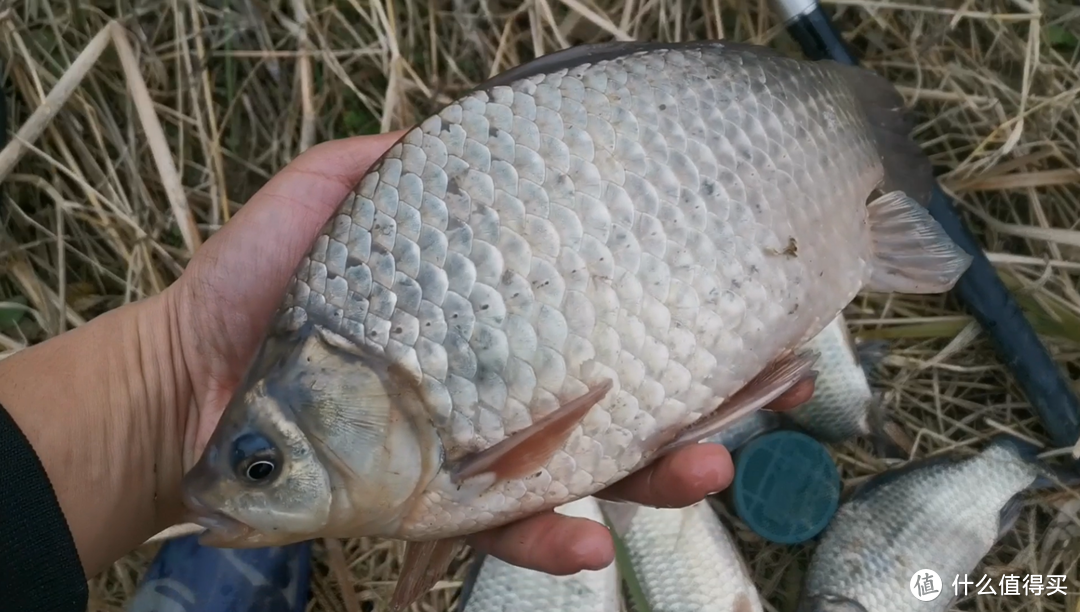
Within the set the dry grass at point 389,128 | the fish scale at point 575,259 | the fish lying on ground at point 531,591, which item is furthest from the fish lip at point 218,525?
the dry grass at point 389,128

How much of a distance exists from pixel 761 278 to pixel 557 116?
14.8 inches

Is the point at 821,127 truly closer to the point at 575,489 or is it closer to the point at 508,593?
the point at 575,489

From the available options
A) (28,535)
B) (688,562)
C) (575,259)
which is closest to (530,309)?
(575,259)

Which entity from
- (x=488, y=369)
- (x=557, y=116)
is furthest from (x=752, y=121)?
(x=488, y=369)

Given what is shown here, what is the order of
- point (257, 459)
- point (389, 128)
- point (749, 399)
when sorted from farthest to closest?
1. point (389, 128)
2. point (749, 399)
3. point (257, 459)

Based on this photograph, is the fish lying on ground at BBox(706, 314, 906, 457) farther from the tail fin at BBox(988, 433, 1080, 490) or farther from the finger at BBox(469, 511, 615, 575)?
the finger at BBox(469, 511, 615, 575)

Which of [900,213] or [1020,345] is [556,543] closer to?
[900,213]

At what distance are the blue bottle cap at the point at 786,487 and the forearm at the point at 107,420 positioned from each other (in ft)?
4.59

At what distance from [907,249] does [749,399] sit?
1.56 feet

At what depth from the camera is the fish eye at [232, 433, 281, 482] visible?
1.02m

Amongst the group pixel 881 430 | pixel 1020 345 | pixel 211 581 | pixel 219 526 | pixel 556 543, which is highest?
pixel 219 526

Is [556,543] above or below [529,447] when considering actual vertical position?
below

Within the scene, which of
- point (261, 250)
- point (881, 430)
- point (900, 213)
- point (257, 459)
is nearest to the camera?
point (257, 459)

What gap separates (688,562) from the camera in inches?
84.9
